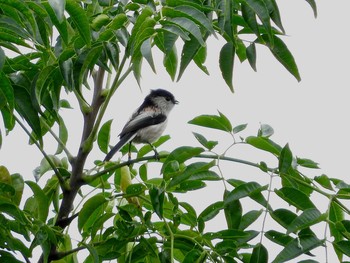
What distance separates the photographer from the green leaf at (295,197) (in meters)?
2.77

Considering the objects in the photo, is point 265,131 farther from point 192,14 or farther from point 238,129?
point 192,14

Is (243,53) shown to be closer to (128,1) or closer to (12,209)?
(128,1)

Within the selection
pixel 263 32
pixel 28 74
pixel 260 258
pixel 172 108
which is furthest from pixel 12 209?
pixel 172 108

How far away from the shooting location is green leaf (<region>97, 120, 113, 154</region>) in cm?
348

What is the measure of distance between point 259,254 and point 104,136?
104 cm

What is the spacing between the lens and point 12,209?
2830 mm

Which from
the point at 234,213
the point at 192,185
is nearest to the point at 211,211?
the point at 234,213

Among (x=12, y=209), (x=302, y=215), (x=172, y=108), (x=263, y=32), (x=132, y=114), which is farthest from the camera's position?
(x=172, y=108)

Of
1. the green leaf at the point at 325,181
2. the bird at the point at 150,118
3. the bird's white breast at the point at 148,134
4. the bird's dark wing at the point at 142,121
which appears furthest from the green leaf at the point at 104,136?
the bird's white breast at the point at 148,134

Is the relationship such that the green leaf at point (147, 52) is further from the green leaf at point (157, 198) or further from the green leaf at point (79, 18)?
the green leaf at point (157, 198)

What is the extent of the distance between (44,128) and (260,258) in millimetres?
1144

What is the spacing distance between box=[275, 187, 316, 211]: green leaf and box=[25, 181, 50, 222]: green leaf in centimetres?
91

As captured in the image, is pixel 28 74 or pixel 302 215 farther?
pixel 28 74

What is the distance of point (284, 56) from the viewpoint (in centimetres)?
295
